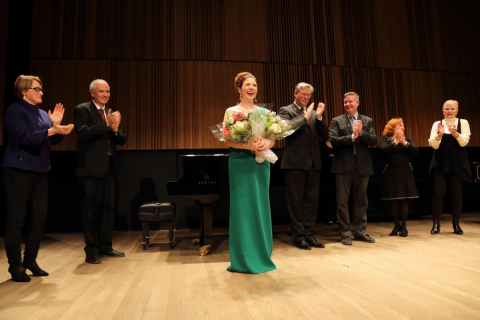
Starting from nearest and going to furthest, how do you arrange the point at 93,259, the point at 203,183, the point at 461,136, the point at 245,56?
the point at 93,259 < the point at 203,183 < the point at 461,136 < the point at 245,56

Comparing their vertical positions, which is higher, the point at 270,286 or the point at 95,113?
the point at 95,113

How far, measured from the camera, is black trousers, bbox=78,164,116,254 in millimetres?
3115

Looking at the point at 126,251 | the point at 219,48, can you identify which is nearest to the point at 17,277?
the point at 126,251

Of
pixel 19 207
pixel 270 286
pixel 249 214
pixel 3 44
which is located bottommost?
pixel 270 286

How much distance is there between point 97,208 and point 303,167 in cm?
223

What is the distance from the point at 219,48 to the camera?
5.99 metres

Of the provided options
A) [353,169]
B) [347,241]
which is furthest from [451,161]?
[347,241]

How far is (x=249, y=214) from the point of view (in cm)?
271

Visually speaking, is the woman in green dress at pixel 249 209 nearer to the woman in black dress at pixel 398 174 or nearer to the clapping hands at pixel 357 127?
the clapping hands at pixel 357 127

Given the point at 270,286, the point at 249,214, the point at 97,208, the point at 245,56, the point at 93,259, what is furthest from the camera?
the point at 245,56

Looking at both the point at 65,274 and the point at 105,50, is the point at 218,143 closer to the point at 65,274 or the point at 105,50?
the point at 105,50

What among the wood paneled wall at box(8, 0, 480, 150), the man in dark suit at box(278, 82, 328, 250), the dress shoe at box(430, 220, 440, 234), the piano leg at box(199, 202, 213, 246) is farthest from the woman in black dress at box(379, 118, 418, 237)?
the piano leg at box(199, 202, 213, 246)

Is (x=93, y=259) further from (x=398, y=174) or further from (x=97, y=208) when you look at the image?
(x=398, y=174)

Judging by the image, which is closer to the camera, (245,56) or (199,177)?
(199,177)
